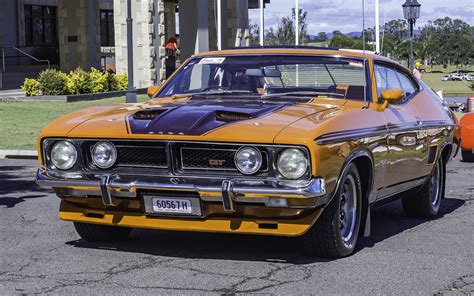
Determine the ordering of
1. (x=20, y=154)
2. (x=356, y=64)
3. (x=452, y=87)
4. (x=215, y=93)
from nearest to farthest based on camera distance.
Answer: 1. (x=215, y=93)
2. (x=356, y=64)
3. (x=20, y=154)
4. (x=452, y=87)

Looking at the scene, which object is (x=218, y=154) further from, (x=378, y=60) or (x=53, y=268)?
(x=378, y=60)

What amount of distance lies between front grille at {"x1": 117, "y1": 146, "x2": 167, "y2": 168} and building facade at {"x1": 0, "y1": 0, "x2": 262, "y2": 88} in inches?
956

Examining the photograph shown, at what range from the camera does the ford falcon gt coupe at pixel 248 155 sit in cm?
622

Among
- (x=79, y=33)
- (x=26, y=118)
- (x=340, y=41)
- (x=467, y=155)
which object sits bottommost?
(x=467, y=155)

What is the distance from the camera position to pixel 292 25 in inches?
2231

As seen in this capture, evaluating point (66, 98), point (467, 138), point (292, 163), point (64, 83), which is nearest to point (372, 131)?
point (292, 163)

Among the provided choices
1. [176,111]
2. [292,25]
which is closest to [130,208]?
[176,111]

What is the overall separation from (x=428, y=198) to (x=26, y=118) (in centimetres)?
1483

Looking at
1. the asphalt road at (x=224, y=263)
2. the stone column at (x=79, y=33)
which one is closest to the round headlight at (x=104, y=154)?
the asphalt road at (x=224, y=263)

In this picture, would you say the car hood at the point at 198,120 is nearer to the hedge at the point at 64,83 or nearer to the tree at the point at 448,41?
the hedge at the point at 64,83

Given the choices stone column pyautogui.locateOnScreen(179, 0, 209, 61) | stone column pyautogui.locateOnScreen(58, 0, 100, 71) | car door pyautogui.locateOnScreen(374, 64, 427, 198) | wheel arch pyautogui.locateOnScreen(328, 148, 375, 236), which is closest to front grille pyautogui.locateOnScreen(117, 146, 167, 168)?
wheel arch pyautogui.locateOnScreen(328, 148, 375, 236)

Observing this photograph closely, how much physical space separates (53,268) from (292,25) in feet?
168

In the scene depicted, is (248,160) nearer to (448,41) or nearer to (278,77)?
(278,77)

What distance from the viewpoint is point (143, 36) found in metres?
32.3
